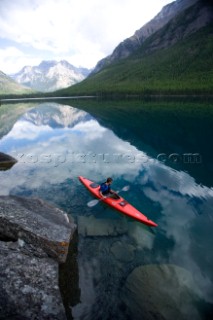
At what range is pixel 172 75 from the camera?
620ft

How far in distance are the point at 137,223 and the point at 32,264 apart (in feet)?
29.0

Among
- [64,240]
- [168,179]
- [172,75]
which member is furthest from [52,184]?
[172,75]

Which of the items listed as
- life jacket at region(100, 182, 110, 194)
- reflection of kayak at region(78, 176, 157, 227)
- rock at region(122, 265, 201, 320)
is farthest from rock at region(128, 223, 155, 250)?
life jacket at region(100, 182, 110, 194)

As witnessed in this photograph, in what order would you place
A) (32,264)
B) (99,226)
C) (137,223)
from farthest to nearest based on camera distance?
(137,223) < (99,226) < (32,264)

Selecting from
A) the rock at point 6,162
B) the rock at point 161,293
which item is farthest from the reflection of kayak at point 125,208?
the rock at point 6,162

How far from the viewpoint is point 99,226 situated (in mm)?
16797

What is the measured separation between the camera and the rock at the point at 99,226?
16047 mm

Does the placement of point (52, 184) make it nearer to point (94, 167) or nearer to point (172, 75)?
point (94, 167)

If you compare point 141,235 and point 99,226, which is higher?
point 99,226

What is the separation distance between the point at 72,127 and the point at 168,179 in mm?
43541

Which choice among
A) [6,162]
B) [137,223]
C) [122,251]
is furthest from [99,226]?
[6,162]

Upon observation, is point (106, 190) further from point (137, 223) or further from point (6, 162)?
point (6, 162)

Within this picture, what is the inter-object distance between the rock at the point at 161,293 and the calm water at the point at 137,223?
0.14 feet

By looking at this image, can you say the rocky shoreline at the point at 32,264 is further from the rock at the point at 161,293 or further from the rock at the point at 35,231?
the rock at the point at 161,293
